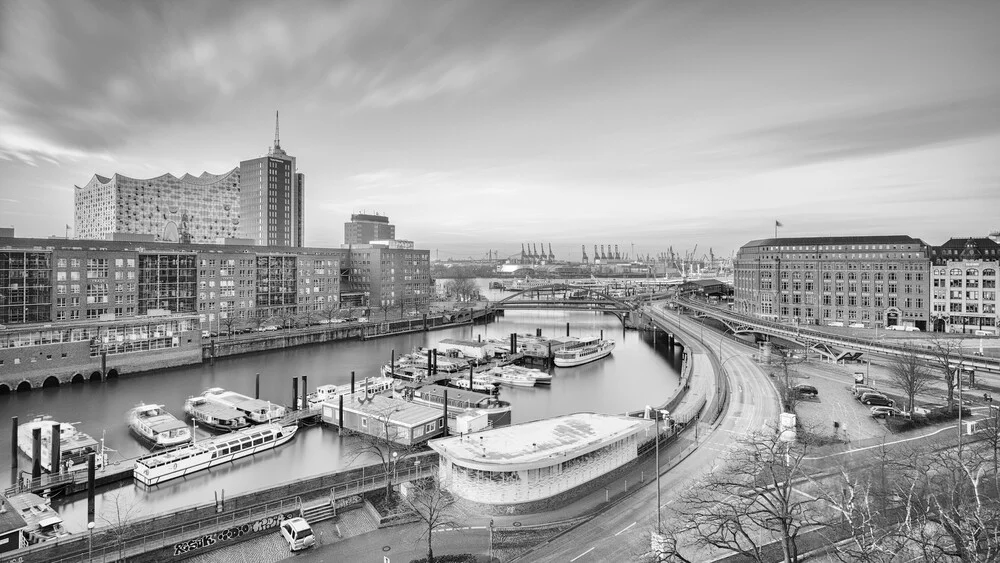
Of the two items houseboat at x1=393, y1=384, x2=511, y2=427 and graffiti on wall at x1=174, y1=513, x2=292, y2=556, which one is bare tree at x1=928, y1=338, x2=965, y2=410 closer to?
houseboat at x1=393, y1=384, x2=511, y2=427

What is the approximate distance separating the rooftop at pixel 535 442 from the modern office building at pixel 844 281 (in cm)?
4151

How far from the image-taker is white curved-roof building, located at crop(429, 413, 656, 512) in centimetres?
1462

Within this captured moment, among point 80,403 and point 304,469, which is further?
point 80,403

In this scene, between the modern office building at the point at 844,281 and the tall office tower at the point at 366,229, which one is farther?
the tall office tower at the point at 366,229

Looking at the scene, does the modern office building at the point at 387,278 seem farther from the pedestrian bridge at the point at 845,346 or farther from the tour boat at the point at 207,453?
the tour boat at the point at 207,453

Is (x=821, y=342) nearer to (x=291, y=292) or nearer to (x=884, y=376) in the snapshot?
(x=884, y=376)

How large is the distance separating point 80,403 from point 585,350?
34058mm

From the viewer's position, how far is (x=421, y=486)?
617 inches

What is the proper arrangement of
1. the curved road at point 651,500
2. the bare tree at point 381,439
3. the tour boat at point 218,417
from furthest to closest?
the tour boat at point 218,417 < the bare tree at point 381,439 < the curved road at point 651,500

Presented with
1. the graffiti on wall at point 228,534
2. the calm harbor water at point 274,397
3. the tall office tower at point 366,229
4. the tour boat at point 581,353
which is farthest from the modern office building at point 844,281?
the tall office tower at point 366,229

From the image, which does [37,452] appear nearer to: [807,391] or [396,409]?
[396,409]

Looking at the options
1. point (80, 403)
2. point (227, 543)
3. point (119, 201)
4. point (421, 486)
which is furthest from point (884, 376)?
point (119, 201)

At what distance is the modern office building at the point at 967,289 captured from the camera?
143ft

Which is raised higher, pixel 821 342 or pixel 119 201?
pixel 119 201
